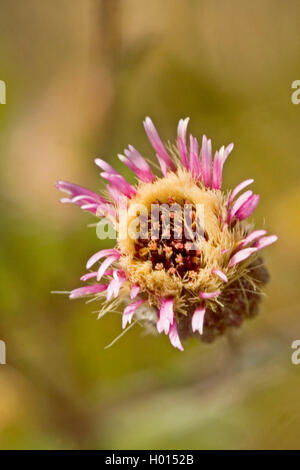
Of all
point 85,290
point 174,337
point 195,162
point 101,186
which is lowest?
point 174,337

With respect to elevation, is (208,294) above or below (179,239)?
below

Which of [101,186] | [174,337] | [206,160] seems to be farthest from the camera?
[101,186]

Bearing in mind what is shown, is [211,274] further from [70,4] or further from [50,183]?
[70,4]

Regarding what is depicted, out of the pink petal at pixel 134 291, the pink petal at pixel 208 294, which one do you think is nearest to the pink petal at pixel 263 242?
the pink petal at pixel 208 294

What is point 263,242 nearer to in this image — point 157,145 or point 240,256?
point 240,256

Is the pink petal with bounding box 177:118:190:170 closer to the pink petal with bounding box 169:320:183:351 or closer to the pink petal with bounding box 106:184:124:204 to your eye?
the pink petal with bounding box 106:184:124:204

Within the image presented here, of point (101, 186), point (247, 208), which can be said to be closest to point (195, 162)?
point (247, 208)
